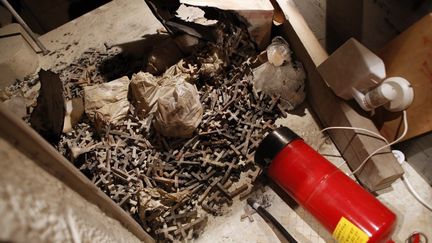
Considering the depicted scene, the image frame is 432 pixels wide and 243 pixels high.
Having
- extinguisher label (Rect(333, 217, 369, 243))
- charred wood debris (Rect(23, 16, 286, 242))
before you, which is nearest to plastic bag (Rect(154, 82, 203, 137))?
charred wood debris (Rect(23, 16, 286, 242))

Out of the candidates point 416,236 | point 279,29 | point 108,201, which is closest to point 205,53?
point 279,29

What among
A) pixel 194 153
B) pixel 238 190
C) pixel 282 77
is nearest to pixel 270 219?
pixel 238 190

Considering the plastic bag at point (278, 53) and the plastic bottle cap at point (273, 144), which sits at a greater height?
the plastic bag at point (278, 53)

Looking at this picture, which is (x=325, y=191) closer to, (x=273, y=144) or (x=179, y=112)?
(x=273, y=144)

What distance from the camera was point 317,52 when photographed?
226 cm

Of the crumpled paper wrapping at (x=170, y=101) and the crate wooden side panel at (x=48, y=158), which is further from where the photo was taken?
the crumpled paper wrapping at (x=170, y=101)

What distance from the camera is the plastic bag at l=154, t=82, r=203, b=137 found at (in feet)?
7.05

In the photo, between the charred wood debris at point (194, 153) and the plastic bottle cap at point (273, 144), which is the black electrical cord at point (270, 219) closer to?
the charred wood debris at point (194, 153)

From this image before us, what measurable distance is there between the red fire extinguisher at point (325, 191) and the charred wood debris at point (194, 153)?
0.99 feet

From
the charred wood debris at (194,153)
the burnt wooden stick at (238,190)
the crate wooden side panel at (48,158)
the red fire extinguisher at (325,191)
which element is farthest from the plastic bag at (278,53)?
the crate wooden side panel at (48,158)

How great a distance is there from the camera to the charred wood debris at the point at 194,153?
2080 mm

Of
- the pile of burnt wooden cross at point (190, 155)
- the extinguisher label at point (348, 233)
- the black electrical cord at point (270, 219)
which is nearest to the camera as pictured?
the extinguisher label at point (348, 233)

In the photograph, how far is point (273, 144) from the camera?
1.98m

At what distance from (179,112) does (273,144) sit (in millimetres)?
686
